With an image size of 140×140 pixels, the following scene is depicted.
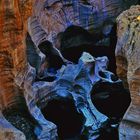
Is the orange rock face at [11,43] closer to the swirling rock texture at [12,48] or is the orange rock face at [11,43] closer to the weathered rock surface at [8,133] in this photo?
the swirling rock texture at [12,48]

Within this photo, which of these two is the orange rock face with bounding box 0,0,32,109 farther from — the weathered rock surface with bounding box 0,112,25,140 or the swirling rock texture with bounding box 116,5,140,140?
the weathered rock surface with bounding box 0,112,25,140

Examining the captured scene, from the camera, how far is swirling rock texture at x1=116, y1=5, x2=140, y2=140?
9.73 meters

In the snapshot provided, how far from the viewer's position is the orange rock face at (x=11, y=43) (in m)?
10.9

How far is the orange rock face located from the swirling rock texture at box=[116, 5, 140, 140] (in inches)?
86.3

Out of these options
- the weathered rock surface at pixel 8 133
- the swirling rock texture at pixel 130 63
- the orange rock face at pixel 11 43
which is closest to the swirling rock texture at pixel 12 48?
the orange rock face at pixel 11 43

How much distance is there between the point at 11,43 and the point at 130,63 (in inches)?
113

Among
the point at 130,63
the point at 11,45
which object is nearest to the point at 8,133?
the point at 130,63

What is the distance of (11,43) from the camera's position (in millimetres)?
11195

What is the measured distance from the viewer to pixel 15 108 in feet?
39.7

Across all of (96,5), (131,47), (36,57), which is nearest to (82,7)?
A: (96,5)

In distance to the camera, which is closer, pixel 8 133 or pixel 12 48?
pixel 8 133

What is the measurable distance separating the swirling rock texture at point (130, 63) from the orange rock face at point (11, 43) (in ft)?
7.19

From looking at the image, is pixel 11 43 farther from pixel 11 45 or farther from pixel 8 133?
pixel 8 133

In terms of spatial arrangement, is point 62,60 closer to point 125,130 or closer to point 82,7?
point 82,7
